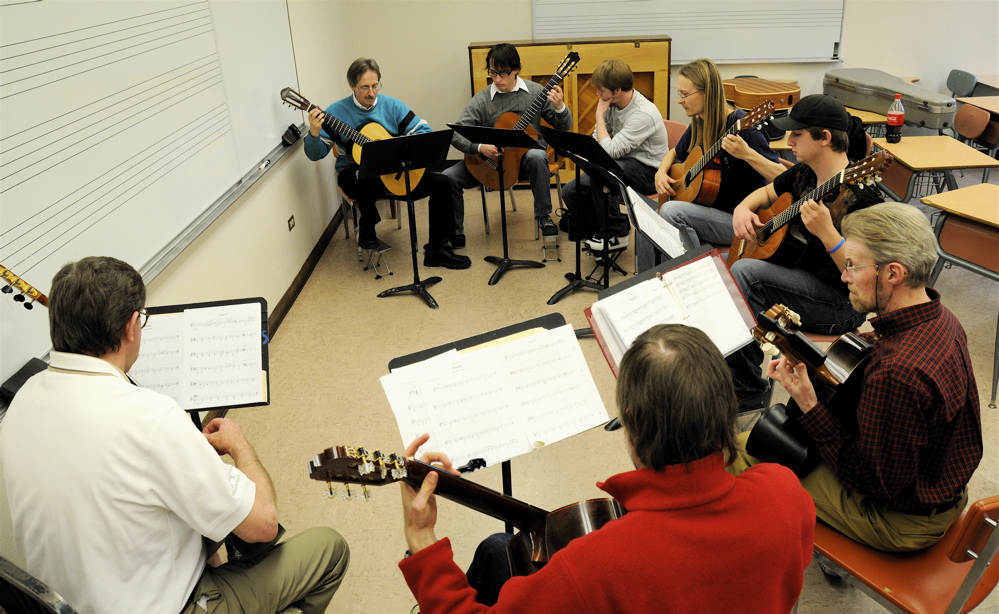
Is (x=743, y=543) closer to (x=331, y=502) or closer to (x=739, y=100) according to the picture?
(x=331, y=502)

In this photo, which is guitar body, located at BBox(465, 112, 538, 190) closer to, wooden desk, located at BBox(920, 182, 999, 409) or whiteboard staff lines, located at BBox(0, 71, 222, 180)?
whiteboard staff lines, located at BBox(0, 71, 222, 180)

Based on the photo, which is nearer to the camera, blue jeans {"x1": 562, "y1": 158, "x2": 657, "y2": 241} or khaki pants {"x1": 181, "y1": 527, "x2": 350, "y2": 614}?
khaki pants {"x1": 181, "y1": 527, "x2": 350, "y2": 614}

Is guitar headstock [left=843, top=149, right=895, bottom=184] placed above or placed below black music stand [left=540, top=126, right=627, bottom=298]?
above

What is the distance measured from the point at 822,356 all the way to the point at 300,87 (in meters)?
3.71

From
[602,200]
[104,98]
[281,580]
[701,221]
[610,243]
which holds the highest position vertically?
[104,98]

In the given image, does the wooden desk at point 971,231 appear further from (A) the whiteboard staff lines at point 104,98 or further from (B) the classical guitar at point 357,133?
(A) the whiteboard staff lines at point 104,98

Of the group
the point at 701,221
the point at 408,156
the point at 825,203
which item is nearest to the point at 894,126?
the point at 701,221

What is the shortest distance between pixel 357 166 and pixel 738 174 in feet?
7.58

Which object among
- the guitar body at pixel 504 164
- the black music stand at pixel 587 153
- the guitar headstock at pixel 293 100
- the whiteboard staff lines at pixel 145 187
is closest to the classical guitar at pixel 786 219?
the black music stand at pixel 587 153

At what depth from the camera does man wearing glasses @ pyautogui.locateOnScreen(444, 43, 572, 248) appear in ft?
Answer: 15.3

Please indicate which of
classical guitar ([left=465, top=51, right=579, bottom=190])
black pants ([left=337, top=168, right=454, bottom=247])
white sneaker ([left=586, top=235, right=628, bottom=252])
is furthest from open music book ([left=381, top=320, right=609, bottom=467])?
black pants ([left=337, top=168, right=454, bottom=247])

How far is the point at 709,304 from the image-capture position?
2164mm

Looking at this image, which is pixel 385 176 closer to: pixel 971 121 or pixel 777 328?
pixel 777 328

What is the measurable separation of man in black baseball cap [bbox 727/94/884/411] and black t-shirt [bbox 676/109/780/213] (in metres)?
0.45
